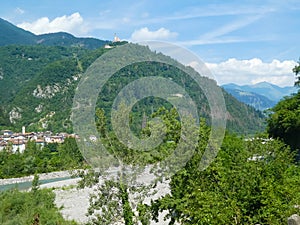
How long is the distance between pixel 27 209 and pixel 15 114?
332 ft

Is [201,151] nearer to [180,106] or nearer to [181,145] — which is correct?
[181,145]

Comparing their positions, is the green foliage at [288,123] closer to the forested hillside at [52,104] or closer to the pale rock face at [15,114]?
the forested hillside at [52,104]

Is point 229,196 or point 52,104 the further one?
point 52,104

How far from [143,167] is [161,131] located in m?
1.12

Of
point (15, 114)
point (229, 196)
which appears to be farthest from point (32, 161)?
point (15, 114)

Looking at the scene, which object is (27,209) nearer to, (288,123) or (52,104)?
(288,123)

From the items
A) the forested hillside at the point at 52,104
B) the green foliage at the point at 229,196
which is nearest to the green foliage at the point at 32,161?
the forested hillside at the point at 52,104

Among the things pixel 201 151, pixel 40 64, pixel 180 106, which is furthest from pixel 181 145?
pixel 40 64

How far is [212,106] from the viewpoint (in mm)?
9195

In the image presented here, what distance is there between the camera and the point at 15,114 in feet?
376

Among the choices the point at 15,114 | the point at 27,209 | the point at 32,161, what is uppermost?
the point at 15,114

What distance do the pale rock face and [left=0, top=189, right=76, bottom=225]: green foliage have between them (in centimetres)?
9462

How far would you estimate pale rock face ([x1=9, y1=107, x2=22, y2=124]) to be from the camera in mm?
112375

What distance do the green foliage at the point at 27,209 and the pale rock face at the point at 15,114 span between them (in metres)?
94.6
